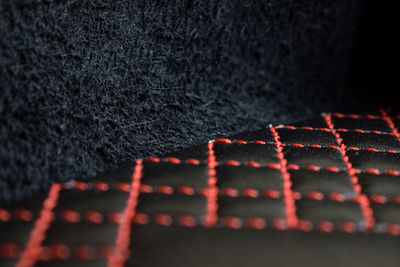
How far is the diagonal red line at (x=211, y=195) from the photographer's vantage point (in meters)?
0.54

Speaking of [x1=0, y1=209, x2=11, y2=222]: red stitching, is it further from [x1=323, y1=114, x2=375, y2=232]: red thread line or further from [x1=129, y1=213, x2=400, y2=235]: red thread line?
[x1=323, y1=114, x2=375, y2=232]: red thread line

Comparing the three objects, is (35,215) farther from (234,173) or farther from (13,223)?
(234,173)

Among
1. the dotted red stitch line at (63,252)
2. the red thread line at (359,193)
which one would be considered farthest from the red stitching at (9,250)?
the red thread line at (359,193)

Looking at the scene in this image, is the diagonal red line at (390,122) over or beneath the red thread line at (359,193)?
over

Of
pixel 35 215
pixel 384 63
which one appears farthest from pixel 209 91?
pixel 384 63

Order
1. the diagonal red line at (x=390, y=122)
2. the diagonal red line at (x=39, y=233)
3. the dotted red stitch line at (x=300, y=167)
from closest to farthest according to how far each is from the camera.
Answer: the diagonal red line at (x=39, y=233) → the dotted red stitch line at (x=300, y=167) → the diagonal red line at (x=390, y=122)

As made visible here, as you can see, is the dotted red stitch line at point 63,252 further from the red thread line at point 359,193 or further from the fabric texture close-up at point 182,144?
the red thread line at point 359,193

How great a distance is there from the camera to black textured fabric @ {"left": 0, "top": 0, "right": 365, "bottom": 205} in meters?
0.58

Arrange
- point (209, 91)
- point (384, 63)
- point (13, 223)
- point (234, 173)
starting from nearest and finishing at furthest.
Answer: point (13, 223) < point (234, 173) < point (209, 91) < point (384, 63)

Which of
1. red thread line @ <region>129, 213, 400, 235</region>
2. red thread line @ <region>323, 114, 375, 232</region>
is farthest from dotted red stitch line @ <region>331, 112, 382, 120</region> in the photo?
red thread line @ <region>129, 213, 400, 235</region>

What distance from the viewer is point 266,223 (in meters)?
0.54

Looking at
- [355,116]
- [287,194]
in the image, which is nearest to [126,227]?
[287,194]

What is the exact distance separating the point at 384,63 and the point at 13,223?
0.89 metres

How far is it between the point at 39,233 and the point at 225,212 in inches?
8.5
